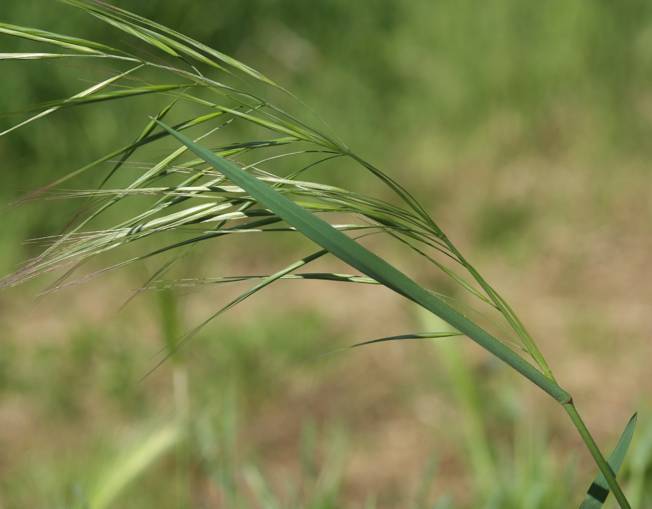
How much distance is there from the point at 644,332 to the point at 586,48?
126 centimetres

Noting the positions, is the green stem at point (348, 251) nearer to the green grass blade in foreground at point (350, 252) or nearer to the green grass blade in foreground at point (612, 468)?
the green grass blade in foreground at point (350, 252)

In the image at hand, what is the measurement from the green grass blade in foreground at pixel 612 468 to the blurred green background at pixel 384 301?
52cm

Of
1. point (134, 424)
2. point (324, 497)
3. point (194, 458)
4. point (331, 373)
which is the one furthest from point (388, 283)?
point (331, 373)

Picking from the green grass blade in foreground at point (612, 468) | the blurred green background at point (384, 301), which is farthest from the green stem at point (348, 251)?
the blurred green background at point (384, 301)

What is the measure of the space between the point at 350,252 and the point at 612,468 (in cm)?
28

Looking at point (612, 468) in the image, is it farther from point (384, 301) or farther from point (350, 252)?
point (384, 301)

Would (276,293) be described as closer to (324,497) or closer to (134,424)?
(134,424)

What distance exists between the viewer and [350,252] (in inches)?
Result: 27.8

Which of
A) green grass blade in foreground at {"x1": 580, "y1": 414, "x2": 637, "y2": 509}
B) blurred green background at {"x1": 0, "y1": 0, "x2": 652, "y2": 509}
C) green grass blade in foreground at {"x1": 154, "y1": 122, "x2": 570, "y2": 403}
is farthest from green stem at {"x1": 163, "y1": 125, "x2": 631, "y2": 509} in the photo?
blurred green background at {"x1": 0, "y1": 0, "x2": 652, "y2": 509}

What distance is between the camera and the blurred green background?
212 cm

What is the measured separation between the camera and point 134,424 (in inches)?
94.2

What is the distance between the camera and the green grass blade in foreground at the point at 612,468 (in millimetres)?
823

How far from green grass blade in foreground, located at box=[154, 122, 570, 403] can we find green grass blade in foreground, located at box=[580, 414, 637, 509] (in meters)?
0.15

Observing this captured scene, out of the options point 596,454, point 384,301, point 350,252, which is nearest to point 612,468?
point 596,454
